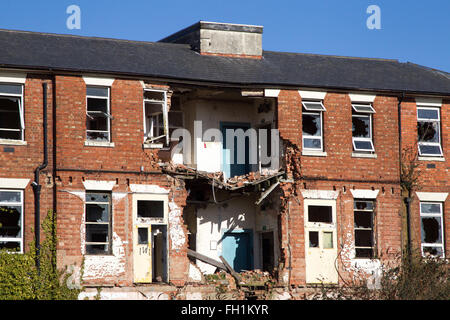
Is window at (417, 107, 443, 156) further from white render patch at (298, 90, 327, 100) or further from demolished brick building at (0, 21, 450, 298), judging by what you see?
white render patch at (298, 90, 327, 100)

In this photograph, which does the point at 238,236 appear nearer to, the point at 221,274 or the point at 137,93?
the point at 221,274

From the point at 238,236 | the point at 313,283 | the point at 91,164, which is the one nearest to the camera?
A: the point at 91,164

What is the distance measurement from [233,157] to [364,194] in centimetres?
481

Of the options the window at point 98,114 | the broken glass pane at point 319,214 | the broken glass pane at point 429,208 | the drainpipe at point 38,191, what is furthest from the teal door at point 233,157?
the drainpipe at point 38,191

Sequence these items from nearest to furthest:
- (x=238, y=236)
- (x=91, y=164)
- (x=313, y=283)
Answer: (x=91, y=164) < (x=313, y=283) < (x=238, y=236)

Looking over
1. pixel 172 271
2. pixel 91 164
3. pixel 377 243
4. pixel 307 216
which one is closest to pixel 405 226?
pixel 377 243

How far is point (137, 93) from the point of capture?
102 ft

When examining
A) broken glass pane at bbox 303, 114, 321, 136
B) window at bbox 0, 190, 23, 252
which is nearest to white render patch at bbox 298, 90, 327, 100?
broken glass pane at bbox 303, 114, 321, 136

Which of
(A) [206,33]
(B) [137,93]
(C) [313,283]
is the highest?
(A) [206,33]

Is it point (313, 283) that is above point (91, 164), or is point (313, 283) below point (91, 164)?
below

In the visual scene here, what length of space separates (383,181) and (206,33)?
319 inches

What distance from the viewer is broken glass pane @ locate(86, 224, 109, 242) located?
30.0 meters

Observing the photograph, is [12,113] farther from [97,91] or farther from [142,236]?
[142,236]

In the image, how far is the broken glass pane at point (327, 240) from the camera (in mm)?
32497
